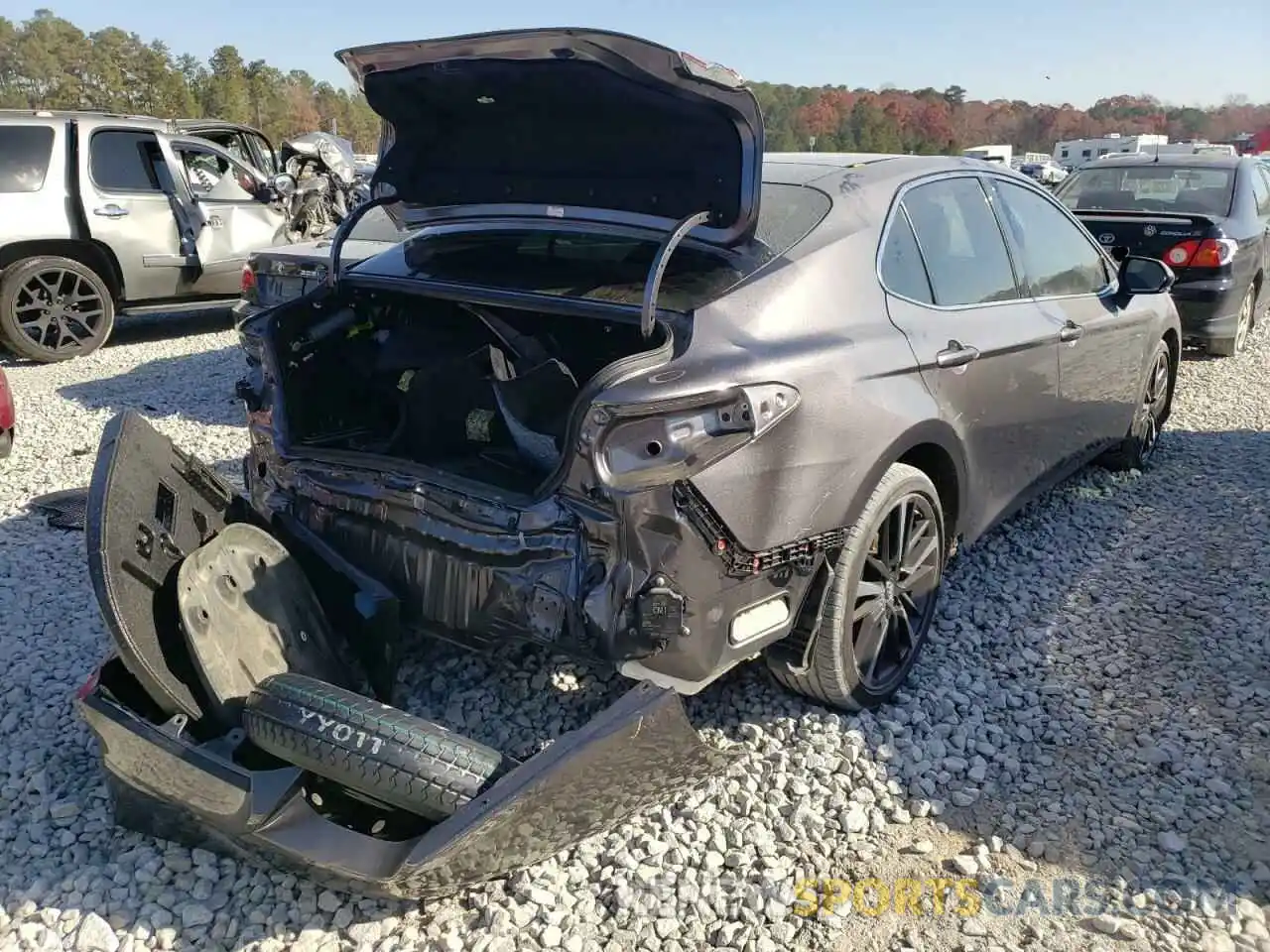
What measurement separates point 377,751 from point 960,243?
105 inches

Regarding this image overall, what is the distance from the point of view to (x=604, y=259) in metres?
3.05

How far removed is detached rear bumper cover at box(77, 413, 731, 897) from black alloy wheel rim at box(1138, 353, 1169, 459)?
396cm

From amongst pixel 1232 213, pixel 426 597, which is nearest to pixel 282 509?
pixel 426 597

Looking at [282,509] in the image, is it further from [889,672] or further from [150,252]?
[150,252]

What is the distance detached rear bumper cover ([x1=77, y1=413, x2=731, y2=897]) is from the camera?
207 centimetres

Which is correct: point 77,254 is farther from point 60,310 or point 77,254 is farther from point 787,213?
point 787,213

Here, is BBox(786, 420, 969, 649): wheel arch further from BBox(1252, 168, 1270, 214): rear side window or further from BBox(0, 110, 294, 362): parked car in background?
BBox(0, 110, 294, 362): parked car in background

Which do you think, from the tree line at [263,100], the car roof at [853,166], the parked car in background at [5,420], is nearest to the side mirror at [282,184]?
the parked car in background at [5,420]

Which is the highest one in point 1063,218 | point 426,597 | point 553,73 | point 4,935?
point 553,73

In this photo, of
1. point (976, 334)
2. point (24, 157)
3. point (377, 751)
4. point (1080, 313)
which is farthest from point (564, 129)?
point (24, 157)

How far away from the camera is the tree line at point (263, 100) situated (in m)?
47.5

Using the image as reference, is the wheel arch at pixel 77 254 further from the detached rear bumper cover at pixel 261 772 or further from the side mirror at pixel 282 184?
the detached rear bumper cover at pixel 261 772

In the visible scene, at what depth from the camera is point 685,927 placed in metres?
2.32

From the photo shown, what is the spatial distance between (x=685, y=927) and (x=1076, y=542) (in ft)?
9.98
